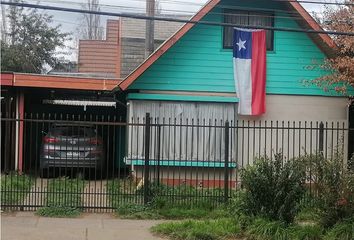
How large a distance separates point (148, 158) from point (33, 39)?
80.4 ft

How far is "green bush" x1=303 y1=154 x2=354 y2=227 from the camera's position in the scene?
9273 mm

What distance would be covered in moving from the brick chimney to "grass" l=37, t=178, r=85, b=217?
12.5 m

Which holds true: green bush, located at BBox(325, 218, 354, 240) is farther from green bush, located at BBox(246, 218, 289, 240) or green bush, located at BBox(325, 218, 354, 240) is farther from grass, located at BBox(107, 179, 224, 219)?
grass, located at BBox(107, 179, 224, 219)

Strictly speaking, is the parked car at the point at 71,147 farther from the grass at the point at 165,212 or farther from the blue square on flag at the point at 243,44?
the blue square on flag at the point at 243,44

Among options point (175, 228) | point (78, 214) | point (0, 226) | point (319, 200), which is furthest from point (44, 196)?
point (319, 200)

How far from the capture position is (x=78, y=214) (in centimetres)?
1099

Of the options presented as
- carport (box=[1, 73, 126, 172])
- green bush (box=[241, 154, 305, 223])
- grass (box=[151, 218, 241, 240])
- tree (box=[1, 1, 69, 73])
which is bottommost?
grass (box=[151, 218, 241, 240])

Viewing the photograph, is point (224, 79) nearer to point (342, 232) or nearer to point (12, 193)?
point (12, 193)

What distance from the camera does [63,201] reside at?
456 inches

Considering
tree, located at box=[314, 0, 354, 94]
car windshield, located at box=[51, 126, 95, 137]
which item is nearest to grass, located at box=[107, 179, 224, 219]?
car windshield, located at box=[51, 126, 95, 137]

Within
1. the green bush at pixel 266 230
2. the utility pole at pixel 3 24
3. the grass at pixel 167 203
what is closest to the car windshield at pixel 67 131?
the grass at pixel 167 203

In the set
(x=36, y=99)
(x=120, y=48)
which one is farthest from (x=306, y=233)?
(x=120, y=48)

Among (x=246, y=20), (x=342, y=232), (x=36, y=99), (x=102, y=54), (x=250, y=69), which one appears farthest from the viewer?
(x=102, y=54)

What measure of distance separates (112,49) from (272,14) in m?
11.7
